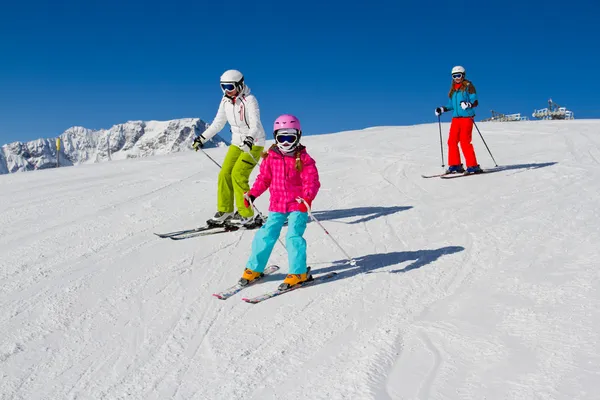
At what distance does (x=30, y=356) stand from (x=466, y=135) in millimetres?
9415

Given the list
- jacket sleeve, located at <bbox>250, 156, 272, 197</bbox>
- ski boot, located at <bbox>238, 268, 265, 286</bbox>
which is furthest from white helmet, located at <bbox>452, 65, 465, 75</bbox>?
ski boot, located at <bbox>238, 268, 265, 286</bbox>

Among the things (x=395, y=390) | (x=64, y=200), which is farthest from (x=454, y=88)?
(x=395, y=390)

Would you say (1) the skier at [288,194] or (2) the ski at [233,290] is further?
(1) the skier at [288,194]

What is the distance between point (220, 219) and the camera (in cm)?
779

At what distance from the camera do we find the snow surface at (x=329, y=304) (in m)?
3.44

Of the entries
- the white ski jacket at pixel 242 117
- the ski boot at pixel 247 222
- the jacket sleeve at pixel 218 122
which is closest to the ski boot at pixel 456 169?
the white ski jacket at pixel 242 117

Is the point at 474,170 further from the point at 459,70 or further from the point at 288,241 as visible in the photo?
the point at 288,241

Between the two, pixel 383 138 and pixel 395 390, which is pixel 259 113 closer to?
pixel 395 390

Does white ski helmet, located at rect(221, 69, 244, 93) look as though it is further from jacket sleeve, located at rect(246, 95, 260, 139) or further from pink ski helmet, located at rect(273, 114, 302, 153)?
pink ski helmet, located at rect(273, 114, 302, 153)

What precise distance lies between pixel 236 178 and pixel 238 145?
0.51 metres

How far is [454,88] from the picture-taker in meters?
11.3

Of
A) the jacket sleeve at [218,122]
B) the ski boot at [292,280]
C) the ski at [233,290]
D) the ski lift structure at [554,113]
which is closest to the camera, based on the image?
the ski at [233,290]

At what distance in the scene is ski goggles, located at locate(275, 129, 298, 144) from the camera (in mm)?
5367

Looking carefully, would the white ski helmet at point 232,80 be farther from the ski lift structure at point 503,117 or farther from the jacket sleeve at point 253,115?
the ski lift structure at point 503,117
